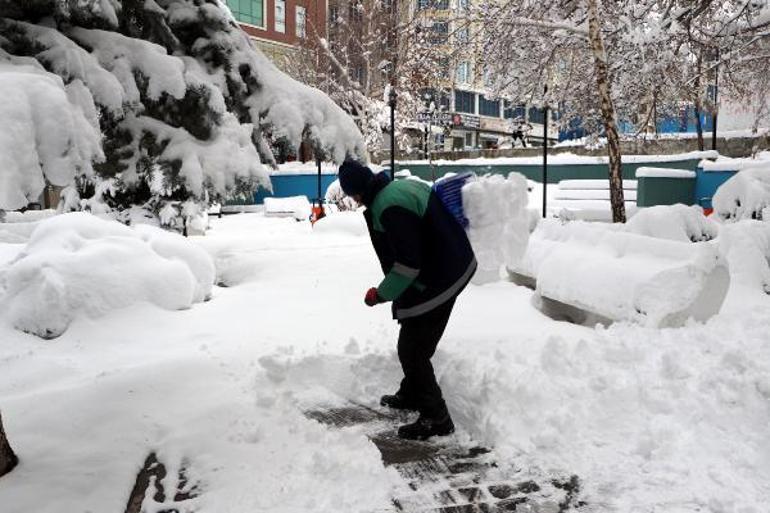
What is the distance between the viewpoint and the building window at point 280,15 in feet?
130

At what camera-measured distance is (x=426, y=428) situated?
3986mm

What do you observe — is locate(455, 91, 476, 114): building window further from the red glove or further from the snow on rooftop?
the red glove

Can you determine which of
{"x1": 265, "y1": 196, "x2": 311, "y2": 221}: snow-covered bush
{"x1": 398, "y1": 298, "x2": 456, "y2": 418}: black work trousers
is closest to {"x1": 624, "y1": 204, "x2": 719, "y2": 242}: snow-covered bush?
{"x1": 398, "y1": 298, "x2": 456, "y2": 418}: black work trousers

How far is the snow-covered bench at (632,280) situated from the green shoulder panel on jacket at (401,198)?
324cm

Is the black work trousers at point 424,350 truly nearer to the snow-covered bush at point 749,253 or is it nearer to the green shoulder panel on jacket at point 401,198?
the green shoulder panel on jacket at point 401,198

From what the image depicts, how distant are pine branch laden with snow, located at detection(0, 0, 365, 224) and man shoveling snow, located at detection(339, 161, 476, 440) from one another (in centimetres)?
129

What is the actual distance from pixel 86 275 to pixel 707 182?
19455 millimetres

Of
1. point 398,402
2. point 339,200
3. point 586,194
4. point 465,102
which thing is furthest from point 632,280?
point 465,102

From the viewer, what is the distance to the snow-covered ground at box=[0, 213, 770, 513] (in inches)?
129

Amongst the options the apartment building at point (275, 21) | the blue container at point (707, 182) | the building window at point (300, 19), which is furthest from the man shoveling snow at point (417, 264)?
the building window at point (300, 19)

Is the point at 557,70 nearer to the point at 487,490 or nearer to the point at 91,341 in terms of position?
the point at 91,341

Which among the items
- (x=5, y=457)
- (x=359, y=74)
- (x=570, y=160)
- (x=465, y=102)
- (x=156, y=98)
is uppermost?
(x=465, y=102)

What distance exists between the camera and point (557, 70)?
17078mm

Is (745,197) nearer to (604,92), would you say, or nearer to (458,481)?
(604,92)
